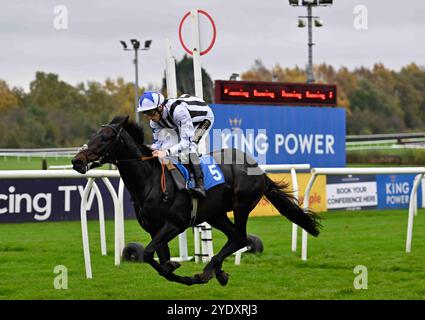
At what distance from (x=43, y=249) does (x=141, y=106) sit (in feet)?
13.6

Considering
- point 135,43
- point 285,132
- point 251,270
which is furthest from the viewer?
point 135,43

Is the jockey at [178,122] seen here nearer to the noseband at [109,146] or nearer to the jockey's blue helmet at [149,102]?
the jockey's blue helmet at [149,102]

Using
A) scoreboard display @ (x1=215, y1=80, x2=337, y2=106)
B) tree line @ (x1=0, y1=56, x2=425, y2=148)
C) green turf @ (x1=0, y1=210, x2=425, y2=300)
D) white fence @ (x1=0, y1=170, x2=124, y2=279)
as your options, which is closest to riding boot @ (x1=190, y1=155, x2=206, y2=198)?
green turf @ (x1=0, y1=210, x2=425, y2=300)

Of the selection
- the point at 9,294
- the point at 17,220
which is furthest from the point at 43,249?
the point at 9,294

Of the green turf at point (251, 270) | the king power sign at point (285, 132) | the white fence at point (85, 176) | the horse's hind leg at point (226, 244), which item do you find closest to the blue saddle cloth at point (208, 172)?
the horse's hind leg at point (226, 244)

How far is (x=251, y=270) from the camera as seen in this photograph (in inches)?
289

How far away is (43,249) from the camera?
31.3 ft

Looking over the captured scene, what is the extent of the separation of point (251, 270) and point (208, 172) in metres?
1.43

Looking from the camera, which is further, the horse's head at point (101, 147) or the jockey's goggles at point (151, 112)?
the jockey's goggles at point (151, 112)

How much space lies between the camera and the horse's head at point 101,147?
549 cm

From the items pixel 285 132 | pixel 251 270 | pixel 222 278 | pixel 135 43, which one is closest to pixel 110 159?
pixel 222 278

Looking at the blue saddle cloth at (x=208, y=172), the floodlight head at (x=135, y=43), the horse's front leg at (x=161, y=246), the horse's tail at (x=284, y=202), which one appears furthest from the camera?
the floodlight head at (x=135, y=43)

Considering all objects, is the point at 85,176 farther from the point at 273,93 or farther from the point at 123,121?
the point at 273,93
